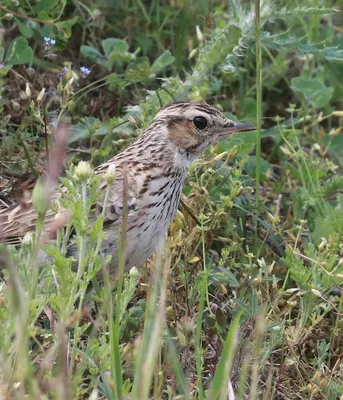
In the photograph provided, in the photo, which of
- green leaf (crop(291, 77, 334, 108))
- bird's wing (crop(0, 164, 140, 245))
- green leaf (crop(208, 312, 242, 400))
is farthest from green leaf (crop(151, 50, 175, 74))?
green leaf (crop(208, 312, 242, 400))

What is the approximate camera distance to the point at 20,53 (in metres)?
5.38

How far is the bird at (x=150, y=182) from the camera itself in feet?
13.3

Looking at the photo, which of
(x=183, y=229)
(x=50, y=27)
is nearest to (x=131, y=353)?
(x=183, y=229)

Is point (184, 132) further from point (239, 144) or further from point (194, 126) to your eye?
point (239, 144)

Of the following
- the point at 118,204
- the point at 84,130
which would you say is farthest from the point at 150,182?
the point at 84,130

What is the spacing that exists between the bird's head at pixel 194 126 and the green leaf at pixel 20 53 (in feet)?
3.72

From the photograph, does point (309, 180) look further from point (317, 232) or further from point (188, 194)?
point (188, 194)

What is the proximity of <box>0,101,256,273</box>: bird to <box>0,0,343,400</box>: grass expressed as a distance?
0.38ft

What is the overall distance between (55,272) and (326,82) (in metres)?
3.52

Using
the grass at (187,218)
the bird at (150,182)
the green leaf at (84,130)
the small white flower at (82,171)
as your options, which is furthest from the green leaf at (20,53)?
the small white flower at (82,171)

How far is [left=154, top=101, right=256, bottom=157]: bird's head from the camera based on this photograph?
4.48 meters

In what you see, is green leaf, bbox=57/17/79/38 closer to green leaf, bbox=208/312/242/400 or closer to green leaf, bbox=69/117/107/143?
green leaf, bbox=69/117/107/143

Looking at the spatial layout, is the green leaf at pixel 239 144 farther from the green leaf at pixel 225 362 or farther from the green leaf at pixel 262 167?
the green leaf at pixel 225 362

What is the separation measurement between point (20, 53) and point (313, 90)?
1.67 metres
